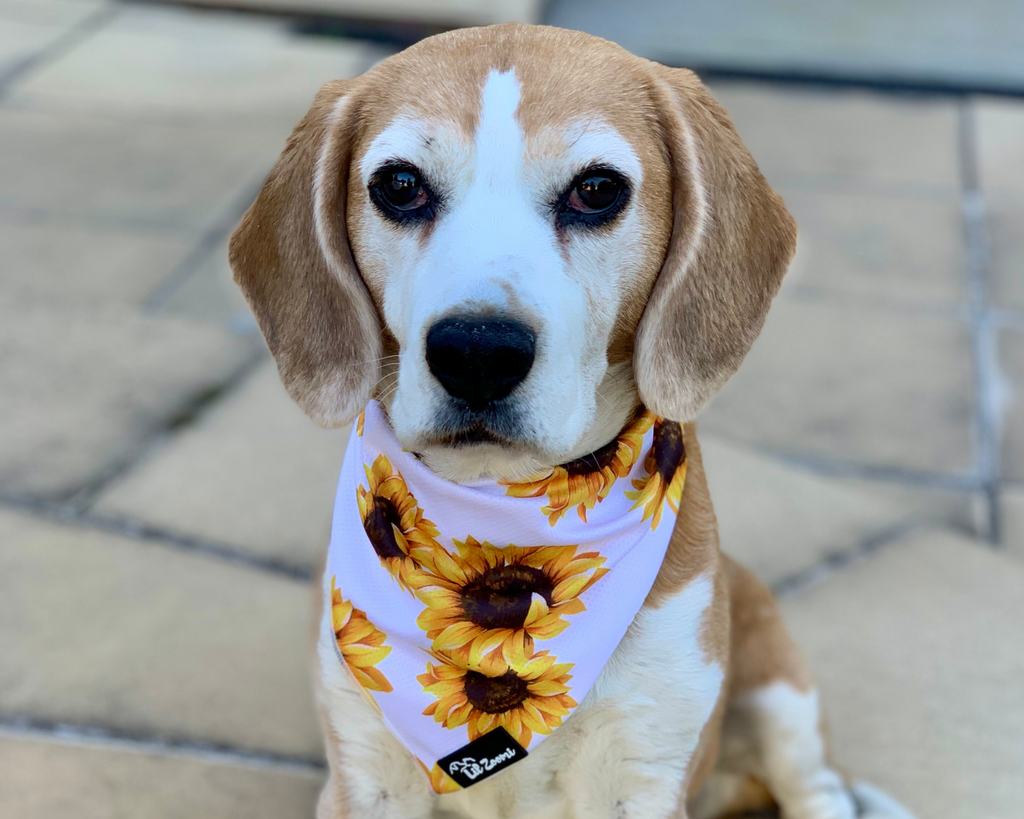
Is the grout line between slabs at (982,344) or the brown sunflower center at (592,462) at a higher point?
the brown sunflower center at (592,462)

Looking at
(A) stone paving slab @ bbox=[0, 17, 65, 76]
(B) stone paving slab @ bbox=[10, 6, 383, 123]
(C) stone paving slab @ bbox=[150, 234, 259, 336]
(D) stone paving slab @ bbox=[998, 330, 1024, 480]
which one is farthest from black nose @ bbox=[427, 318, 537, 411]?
(A) stone paving slab @ bbox=[0, 17, 65, 76]

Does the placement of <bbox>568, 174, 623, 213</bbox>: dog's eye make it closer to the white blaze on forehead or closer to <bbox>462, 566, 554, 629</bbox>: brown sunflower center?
the white blaze on forehead

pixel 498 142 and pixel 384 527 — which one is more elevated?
pixel 498 142

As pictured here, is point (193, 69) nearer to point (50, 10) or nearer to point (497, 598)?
point (50, 10)

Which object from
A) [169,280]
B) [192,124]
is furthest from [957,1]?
[169,280]

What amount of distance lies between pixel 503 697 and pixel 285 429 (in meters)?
2.21

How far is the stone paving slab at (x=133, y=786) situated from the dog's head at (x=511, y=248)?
3.60 feet

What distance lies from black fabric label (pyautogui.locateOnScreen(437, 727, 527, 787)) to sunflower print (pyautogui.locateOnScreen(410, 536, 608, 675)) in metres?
0.12

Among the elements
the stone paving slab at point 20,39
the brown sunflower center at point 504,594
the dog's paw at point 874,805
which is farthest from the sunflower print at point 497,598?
the stone paving slab at point 20,39

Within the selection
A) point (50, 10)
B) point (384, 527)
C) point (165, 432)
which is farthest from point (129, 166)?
point (384, 527)

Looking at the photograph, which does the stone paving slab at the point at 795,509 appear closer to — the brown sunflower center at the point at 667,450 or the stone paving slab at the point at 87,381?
the brown sunflower center at the point at 667,450

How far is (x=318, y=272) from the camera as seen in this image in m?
1.95

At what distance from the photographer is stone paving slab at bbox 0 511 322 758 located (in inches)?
109

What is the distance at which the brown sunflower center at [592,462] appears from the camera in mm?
1962
